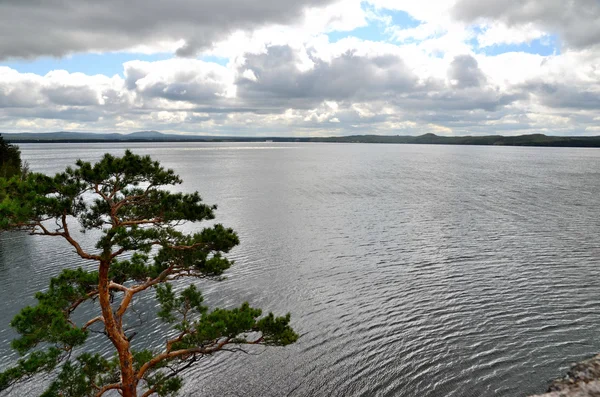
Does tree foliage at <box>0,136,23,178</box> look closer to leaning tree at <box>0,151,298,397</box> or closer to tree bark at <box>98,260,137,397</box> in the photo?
leaning tree at <box>0,151,298,397</box>

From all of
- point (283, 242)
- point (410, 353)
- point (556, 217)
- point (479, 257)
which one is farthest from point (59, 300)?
point (556, 217)

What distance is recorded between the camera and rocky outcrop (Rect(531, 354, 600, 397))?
16.9 metres

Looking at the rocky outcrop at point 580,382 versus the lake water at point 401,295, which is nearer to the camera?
the rocky outcrop at point 580,382

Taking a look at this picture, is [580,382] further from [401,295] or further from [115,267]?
[115,267]

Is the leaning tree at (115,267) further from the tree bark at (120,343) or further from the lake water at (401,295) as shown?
the lake water at (401,295)

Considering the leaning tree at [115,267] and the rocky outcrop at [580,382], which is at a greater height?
the leaning tree at [115,267]

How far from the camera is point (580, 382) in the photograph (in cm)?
1848

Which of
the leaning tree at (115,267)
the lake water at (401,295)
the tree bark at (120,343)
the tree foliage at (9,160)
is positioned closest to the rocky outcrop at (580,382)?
the lake water at (401,295)

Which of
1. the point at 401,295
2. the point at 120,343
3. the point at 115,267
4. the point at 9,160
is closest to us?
the point at 120,343

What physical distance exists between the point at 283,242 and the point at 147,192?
108ft

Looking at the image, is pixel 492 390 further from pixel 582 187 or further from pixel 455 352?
pixel 582 187

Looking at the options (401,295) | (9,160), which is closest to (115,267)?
(401,295)

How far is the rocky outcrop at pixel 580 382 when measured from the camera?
16906mm

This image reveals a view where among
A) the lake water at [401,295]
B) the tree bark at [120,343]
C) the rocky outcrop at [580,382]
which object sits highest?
the tree bark at [120,343]
